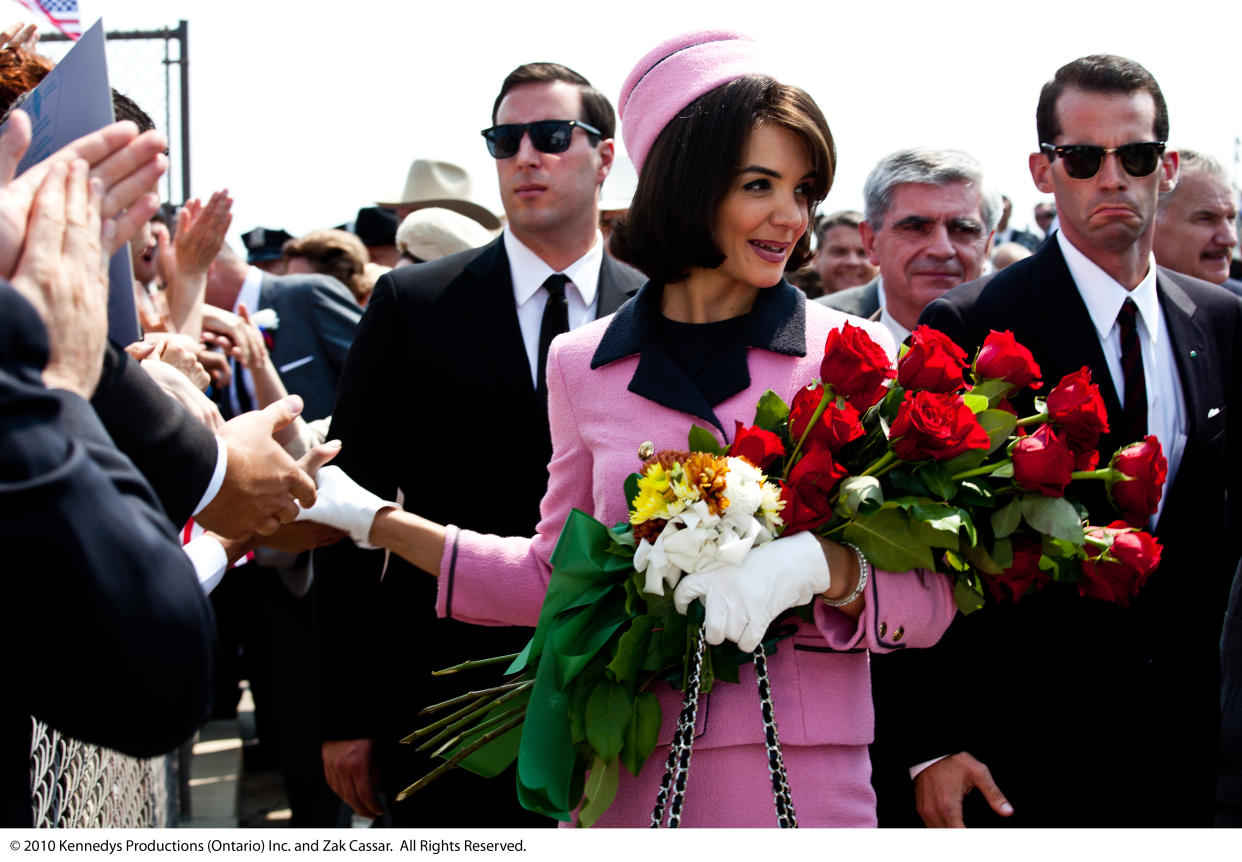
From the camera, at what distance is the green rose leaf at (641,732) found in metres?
2.24

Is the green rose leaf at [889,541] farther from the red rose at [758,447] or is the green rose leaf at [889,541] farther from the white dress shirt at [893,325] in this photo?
the white dress shirt at [893,325]

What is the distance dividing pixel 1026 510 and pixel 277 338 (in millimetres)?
4252

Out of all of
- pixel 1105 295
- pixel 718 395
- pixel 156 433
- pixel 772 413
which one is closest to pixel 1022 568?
pixel 772 413

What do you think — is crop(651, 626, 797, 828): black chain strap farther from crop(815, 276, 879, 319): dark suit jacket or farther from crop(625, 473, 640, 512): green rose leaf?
crop(815, 276, 879, 319): dark suit jacket

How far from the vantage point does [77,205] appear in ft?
5.26

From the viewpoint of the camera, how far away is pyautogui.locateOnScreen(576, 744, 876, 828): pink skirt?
7.44ft

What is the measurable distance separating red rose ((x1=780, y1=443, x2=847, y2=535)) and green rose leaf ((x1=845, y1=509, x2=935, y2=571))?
7cm

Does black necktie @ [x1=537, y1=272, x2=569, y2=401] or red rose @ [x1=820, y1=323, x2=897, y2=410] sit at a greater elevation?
red rose @ [x1=820, y1=323, x2=897, y2=410]

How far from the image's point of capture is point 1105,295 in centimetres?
325

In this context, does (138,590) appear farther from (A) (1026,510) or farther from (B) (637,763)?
(A) (1026,510)

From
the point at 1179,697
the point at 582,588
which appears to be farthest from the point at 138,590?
the point at 1179,697

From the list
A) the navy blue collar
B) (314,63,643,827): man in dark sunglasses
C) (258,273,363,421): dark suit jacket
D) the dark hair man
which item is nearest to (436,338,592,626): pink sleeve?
the navy blue collar

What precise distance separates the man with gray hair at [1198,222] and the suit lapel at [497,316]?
3035 mm

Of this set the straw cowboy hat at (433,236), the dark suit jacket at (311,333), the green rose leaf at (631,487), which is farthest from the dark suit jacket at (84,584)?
the dark suit jacket at (311,333)
